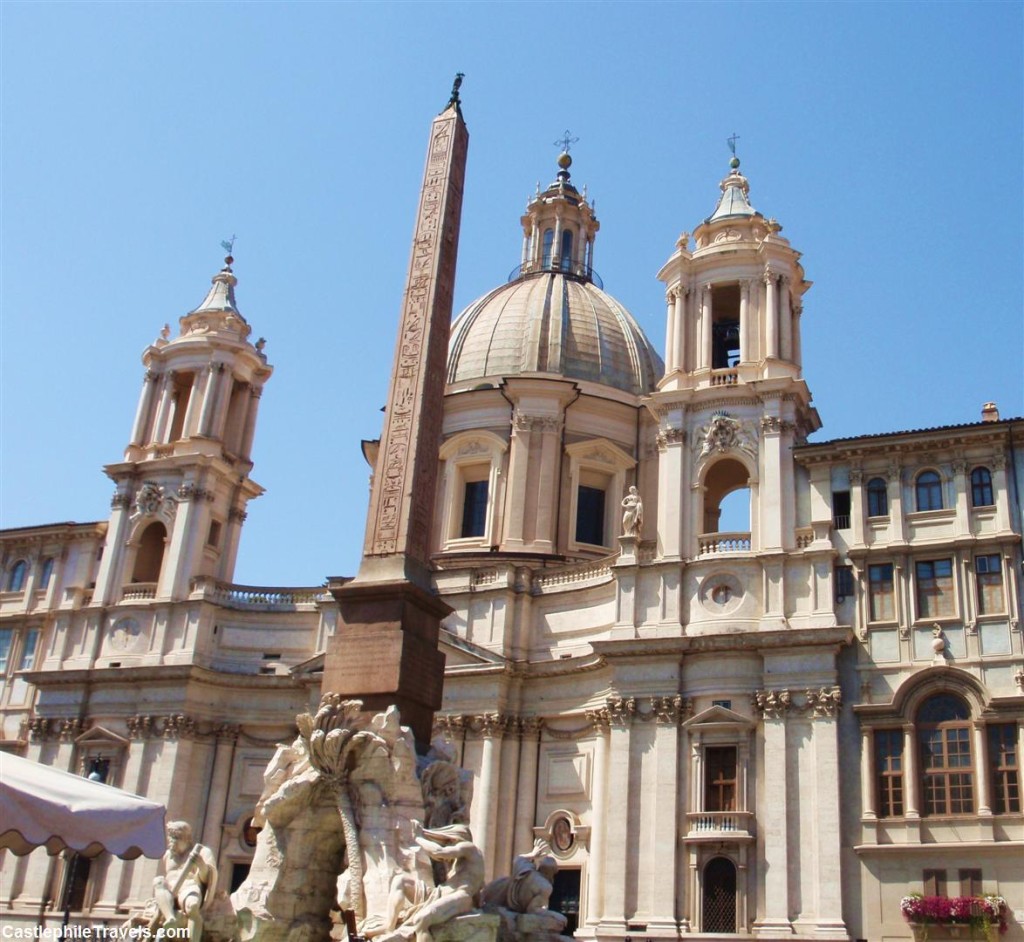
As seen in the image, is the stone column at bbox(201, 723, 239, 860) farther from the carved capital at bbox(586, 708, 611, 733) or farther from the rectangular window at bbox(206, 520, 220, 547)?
the carved capital at bbox(586, 708, 611, 733)

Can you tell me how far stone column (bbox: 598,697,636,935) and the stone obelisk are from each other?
14.9m

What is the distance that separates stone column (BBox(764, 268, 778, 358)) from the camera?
1449 inches

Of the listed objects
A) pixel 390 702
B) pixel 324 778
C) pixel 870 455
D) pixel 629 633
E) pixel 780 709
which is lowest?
pixel 324 778

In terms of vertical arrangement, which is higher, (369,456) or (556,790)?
(369,456)

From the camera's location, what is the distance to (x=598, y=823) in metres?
33.9

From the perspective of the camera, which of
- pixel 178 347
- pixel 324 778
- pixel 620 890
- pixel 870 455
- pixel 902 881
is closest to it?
pixel 324 778

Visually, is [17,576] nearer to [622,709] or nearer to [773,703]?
[622,709]

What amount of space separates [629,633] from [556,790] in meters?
5.47

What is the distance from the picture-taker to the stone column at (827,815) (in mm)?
29312

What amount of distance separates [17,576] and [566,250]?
26756 millimetres

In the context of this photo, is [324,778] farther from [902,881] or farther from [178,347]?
[178,347]

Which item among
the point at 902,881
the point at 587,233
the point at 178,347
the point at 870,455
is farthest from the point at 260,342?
the point at 902,881

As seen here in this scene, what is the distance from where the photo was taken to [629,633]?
114ft

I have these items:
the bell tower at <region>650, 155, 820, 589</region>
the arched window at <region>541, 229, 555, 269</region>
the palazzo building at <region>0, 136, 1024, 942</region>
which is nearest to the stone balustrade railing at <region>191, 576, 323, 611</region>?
the palazzo building at <region>0, 136, 1024, 942</region>
